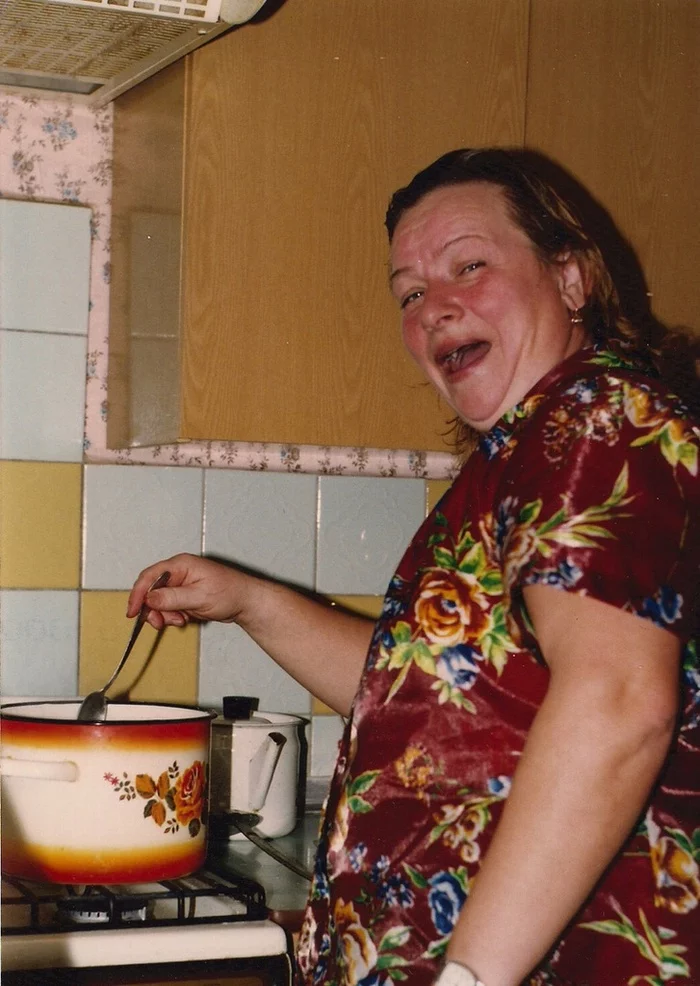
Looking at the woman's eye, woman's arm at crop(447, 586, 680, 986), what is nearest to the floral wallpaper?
the woman's eye

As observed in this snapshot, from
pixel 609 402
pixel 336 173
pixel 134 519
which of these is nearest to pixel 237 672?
pixel 134 519

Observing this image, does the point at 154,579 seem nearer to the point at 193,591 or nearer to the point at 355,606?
the point at 193,591

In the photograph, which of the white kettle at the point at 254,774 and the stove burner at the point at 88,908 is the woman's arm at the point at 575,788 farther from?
the white kettle at the point at 254,774

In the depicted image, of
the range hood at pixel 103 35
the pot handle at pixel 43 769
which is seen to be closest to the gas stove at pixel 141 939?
the pot handle at pixel 43 769

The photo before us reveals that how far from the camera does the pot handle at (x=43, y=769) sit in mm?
1087

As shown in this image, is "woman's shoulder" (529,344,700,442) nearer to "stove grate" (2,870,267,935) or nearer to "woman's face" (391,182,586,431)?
"woman's face" (391,182,586,431)

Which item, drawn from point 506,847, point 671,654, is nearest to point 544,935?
point 506,847

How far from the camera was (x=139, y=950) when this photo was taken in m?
1.02

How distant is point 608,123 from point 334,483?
2.03 ft

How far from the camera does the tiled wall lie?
5.26 ft

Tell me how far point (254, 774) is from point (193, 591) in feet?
1.08

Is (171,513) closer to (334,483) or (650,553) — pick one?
(334,483)

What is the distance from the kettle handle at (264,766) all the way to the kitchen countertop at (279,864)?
0.19ft

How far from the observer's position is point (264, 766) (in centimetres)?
144
